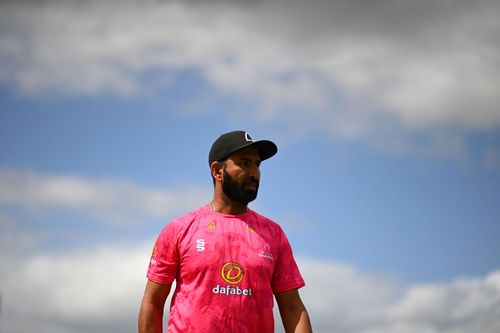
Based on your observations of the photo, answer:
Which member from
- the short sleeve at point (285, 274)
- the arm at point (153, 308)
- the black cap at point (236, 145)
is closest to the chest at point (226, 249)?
the short sleeve at point (285, 274)

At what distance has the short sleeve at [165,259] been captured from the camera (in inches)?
317

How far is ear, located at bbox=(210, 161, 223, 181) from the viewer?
838 cm

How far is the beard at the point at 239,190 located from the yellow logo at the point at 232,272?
74 cm

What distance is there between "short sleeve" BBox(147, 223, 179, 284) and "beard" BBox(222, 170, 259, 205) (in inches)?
27.4

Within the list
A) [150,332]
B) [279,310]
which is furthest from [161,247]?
[279,310]

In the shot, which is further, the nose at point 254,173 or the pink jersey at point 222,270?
the nose at point 254,173

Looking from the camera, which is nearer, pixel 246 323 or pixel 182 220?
pixel 246 323

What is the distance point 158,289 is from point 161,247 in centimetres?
44

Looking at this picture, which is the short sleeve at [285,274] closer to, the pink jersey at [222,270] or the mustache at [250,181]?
the pink jersey at [222,270]

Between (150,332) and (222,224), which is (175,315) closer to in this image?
(150,332)

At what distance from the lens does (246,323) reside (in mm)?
7723

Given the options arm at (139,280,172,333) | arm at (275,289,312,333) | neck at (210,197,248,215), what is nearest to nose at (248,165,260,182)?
neck at (210,197,248,215)

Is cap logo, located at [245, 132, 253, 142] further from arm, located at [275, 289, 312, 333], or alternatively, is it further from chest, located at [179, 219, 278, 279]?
arm, located at [275, 289, 312, 333]

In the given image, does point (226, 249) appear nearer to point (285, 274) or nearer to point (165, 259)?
point (165, 259)
